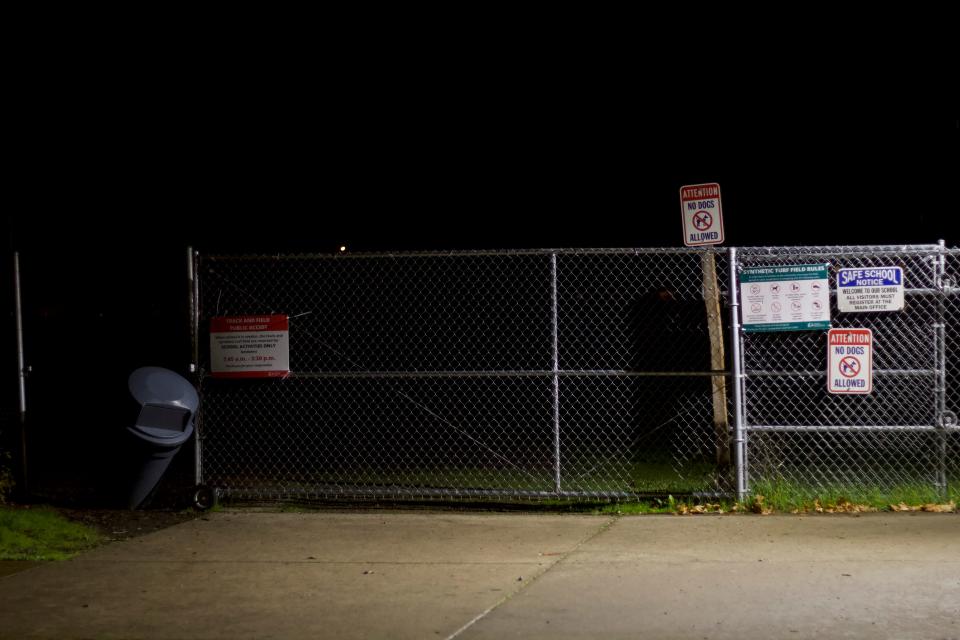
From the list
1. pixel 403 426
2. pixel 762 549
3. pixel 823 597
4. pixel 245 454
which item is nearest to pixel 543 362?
pixel 403 426

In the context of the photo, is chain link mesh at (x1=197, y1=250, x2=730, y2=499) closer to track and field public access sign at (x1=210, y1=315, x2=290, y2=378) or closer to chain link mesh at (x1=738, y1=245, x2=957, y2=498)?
track and field public access sign at (x1=210, y1=315, x2=290, y2=378)

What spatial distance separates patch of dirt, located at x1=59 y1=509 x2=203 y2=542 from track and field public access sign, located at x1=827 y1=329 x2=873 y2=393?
519 centimetres

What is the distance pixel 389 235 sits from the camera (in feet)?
94.4

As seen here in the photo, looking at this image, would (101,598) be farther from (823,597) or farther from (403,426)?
(403,426)

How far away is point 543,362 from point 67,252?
47.7ft

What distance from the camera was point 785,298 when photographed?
331 inches

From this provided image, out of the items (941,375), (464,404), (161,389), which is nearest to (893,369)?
(941,375)

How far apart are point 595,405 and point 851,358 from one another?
335 inches

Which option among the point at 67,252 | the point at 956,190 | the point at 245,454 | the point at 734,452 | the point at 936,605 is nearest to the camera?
the point at 936,605

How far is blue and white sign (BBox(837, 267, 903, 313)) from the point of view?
27.2 feet

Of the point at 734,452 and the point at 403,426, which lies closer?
the point at 734,452

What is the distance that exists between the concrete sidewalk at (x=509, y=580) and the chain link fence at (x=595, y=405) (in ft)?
2.69

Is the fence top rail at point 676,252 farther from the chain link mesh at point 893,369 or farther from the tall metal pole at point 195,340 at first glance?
the tall metal pole at point 195,340

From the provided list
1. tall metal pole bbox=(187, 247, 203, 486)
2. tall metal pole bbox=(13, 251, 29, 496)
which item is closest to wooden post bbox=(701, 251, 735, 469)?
tall metal pole bbox=(187, 247, 203, 486)
